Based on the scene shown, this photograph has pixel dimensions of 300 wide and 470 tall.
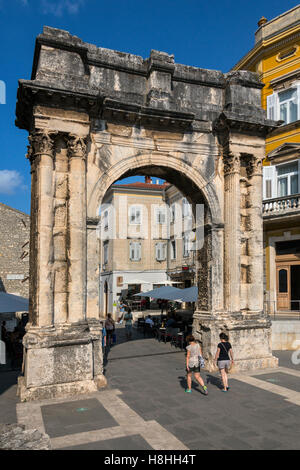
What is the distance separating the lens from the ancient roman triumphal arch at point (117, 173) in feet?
29.1

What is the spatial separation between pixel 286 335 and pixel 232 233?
5.22 metres

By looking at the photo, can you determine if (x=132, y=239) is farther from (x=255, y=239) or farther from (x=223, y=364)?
(x=223, y=364)

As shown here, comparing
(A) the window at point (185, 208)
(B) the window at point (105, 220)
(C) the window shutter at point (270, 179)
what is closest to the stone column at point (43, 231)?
(C) the window shutter at point (270, 179)

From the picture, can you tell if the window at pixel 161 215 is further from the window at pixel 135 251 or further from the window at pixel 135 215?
the window at pixel 135 251

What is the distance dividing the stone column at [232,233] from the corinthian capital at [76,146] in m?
4.27

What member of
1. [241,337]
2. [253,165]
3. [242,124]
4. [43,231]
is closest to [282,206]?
[253,165]

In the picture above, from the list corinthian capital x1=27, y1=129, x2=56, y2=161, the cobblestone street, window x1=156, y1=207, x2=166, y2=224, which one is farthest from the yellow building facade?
window x1=156, y1=207, x2=166, y2=224

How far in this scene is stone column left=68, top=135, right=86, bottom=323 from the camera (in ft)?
30.1

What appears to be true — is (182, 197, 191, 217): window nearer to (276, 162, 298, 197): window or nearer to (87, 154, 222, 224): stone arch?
(276, 162, 298, 197): window

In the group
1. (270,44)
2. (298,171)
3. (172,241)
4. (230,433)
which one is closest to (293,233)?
(298,171)

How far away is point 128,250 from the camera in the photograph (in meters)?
31.2

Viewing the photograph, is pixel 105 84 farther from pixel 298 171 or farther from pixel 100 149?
pixel 298 171

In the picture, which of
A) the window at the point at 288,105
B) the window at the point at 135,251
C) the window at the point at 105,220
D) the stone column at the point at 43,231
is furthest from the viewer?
the window at the point at 105,220

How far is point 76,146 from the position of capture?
9.47m
